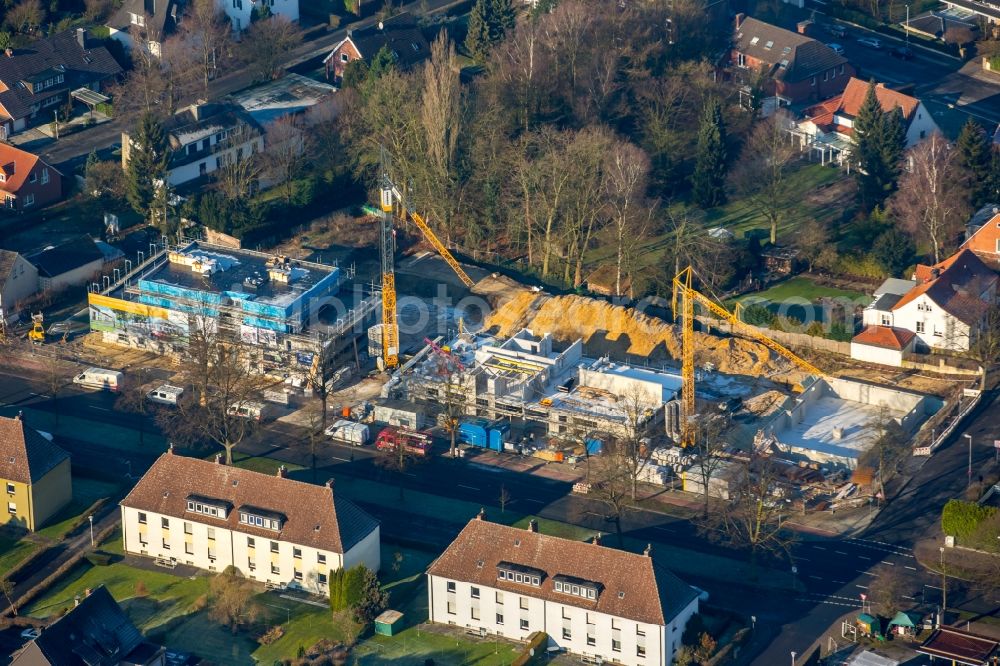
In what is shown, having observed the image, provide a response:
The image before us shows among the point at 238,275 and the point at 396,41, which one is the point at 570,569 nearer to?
the point at 238,275

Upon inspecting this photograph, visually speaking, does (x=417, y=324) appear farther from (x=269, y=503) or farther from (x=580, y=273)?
(x=269, y=503)

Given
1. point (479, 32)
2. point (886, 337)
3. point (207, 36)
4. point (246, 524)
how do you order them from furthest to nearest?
point (479, 32)
point (207, 36)
point (886, 337)
point (246, 524)

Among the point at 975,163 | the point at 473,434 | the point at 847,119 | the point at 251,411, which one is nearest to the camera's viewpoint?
the point at 473,434

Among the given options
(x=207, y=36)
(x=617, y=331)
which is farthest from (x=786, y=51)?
(x=207, y=36)

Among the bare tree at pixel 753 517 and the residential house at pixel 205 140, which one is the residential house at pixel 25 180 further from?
the bare tree at pixel 753 517

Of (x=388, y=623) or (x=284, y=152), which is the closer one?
(x=388, y=623)

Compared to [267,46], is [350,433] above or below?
below

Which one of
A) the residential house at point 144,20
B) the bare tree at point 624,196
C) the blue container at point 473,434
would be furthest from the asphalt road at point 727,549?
the residential house at point 144,20

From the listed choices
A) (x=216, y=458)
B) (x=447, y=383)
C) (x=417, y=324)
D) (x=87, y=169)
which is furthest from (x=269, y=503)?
(x=87, y=169)
